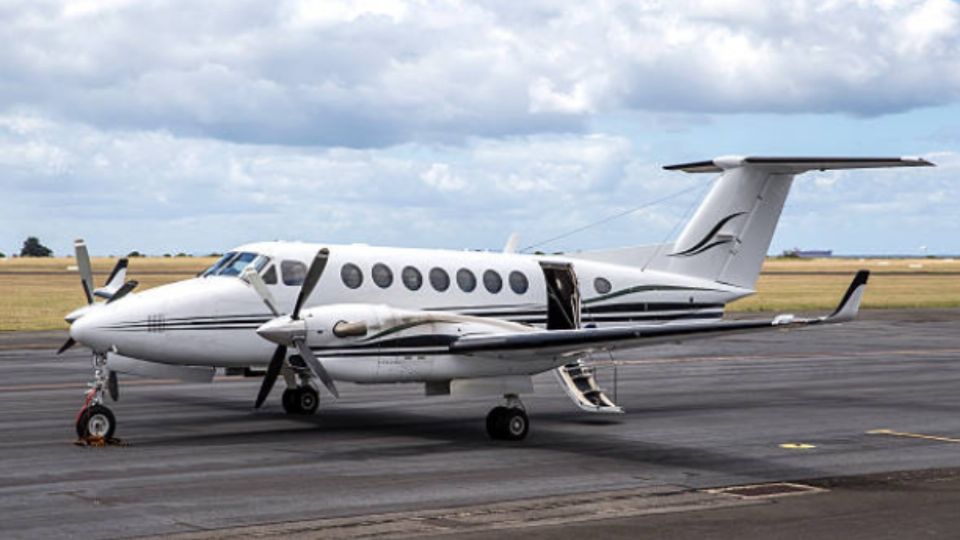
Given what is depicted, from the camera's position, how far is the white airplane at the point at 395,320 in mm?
18781

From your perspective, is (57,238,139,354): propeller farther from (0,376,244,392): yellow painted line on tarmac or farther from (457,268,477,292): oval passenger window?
(457,268,477,292): oval passenger window

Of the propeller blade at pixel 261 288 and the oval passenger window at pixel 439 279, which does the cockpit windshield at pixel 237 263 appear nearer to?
the propeller blade at pixel 261 288

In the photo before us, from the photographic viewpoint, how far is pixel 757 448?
748 inches

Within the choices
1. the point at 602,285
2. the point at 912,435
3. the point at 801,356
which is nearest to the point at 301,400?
the point at 602,285

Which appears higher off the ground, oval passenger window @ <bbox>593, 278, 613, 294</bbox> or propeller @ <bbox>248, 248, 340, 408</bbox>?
oval passenger window @ <bbox>593, 278, 613, 294</bbox>

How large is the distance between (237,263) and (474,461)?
589 centimetres

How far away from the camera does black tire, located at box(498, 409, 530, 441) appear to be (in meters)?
19.6

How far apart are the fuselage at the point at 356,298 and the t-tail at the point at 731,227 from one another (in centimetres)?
72

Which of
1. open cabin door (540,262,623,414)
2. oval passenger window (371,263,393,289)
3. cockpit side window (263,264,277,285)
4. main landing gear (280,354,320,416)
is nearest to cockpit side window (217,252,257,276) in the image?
cockpit side window (263,264,277,285)

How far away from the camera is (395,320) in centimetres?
1945

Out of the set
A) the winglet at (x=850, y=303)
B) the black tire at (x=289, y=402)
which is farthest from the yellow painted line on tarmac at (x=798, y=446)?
the black tire at (x=289, y=402)

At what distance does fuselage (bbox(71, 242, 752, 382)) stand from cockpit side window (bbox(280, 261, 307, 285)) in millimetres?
17

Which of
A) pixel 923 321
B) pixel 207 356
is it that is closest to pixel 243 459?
pixel 207 356

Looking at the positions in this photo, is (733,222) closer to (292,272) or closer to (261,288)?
(292,272)
